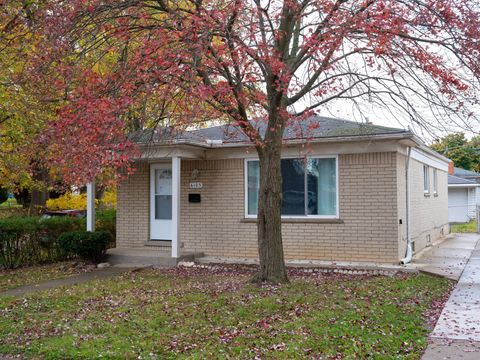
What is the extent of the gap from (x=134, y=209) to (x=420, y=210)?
8.24 m

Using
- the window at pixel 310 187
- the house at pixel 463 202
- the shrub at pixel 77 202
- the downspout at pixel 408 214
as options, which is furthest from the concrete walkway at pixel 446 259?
the house at pixel 463 202

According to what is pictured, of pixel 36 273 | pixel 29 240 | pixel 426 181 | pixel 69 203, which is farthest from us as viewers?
pixel 69 203

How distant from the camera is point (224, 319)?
6.82 m

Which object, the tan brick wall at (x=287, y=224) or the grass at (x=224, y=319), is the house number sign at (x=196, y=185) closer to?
the tan brick wall at (x=287, y=224)

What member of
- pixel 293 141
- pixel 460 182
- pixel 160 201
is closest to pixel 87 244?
pixel 160 201

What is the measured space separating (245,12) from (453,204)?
27.3 metres

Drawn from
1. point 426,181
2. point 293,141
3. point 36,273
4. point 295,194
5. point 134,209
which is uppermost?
point 293,141

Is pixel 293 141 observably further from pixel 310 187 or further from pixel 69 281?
pixel 69 281

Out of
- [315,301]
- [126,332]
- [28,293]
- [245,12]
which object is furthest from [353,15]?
[28,293]

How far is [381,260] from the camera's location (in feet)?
36.5

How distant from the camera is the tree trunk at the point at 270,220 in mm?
8977

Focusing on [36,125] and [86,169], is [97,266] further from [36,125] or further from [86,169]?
[86,169]

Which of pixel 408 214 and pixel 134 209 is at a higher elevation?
pixel 134 209

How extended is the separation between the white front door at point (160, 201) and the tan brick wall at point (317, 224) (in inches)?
19.4
